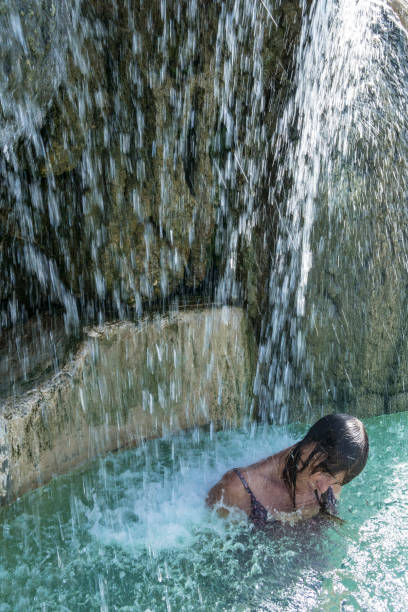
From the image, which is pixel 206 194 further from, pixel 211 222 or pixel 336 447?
pixel 336 447

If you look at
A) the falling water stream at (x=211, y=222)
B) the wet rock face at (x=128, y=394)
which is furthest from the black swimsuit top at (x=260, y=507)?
the wet rock face at (x=128, y=394)

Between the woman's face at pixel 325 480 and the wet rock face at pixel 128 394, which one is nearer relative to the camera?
the woman's face at pixel 325 480

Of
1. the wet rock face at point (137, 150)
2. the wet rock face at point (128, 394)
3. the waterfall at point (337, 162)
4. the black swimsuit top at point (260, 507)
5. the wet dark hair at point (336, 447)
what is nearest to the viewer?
the wet dark hair at point (336, 447)

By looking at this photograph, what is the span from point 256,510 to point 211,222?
2262 millimetres

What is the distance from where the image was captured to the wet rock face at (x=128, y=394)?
3119 mm

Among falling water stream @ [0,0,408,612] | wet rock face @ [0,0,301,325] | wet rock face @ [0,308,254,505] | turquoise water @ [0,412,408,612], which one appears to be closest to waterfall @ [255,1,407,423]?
falling water stream @ [0,0,408,612]

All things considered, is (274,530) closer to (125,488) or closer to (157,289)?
(125,488)

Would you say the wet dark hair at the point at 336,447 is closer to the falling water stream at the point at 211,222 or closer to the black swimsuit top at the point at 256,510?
the black swimsuit top at the point at 256,510


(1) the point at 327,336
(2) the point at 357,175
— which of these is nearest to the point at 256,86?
(2) the point at 357,175

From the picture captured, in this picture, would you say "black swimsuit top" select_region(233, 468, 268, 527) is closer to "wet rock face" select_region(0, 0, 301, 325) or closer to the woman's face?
the woman's face

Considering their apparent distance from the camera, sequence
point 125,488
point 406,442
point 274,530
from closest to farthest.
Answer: point 274,530
point 125,488
point 406,442

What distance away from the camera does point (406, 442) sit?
394cm

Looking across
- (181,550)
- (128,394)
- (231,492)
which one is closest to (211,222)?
(128,394)

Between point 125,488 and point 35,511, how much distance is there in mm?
541
